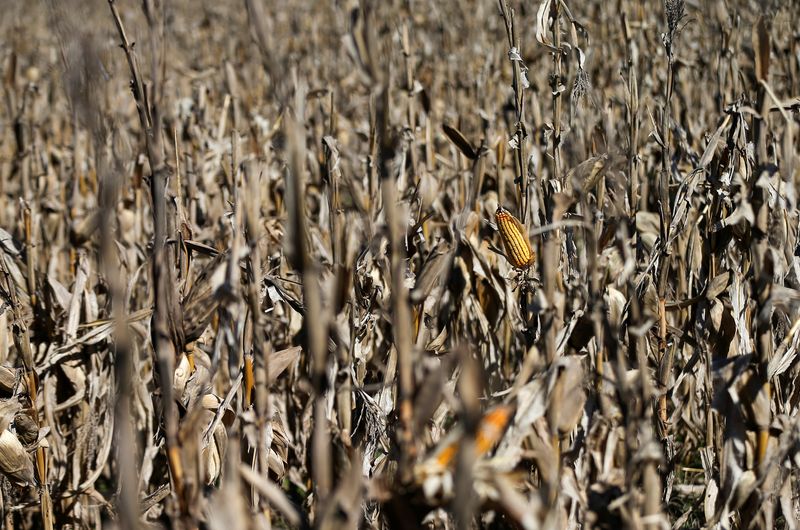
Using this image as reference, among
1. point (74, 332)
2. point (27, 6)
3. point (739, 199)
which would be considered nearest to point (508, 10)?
point (739, 199)

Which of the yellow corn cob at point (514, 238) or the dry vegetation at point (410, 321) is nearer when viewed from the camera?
the dry vegetation at point (410, 321)

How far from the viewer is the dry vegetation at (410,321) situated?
1120mm

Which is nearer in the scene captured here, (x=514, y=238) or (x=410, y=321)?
(x=410, y=321)

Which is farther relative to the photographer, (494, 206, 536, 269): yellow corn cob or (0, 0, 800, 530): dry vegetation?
(494, 206, 536, 269): yellow corn cob

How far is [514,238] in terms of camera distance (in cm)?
195

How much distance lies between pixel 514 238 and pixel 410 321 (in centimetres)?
37

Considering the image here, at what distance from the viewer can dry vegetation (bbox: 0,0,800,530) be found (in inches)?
44.1

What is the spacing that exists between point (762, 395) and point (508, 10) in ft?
3.72

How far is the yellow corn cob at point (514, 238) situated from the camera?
1.95m

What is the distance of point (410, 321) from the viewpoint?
1760 mm

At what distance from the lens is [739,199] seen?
152 centimetres

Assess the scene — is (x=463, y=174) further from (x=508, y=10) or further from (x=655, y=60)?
(x=655, y=60)

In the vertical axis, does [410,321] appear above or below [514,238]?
below

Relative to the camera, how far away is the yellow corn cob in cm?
195
